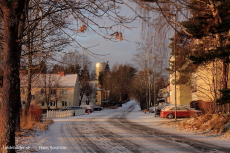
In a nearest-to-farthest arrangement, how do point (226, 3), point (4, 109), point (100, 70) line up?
point (4, 109) < point (226, 3) < point (100, 70)

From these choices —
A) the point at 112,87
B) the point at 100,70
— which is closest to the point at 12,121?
the point at 112,87

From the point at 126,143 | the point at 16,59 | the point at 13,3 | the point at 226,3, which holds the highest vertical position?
the point at 226,3

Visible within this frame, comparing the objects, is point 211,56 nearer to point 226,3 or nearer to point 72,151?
point 226,3

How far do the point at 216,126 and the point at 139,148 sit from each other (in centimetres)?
711

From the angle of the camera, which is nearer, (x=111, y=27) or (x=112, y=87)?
(x=111, y=27)

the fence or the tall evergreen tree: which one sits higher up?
the tall evergreen tree

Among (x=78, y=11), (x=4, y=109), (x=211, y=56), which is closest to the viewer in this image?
(x=4, y=109)

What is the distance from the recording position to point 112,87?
80.0m

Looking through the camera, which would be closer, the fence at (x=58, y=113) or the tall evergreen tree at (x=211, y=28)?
the tall evergreen tree at (x=211, y=28)

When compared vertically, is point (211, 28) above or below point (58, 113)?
above

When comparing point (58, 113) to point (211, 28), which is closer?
point (211, 28)

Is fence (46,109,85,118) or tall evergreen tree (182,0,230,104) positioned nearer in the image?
tall evergreen tree (182,0,230,104)

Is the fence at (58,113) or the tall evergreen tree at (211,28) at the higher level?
the tall evergreen tree at (211,28)

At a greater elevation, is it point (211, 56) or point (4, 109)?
point (211, 56)
